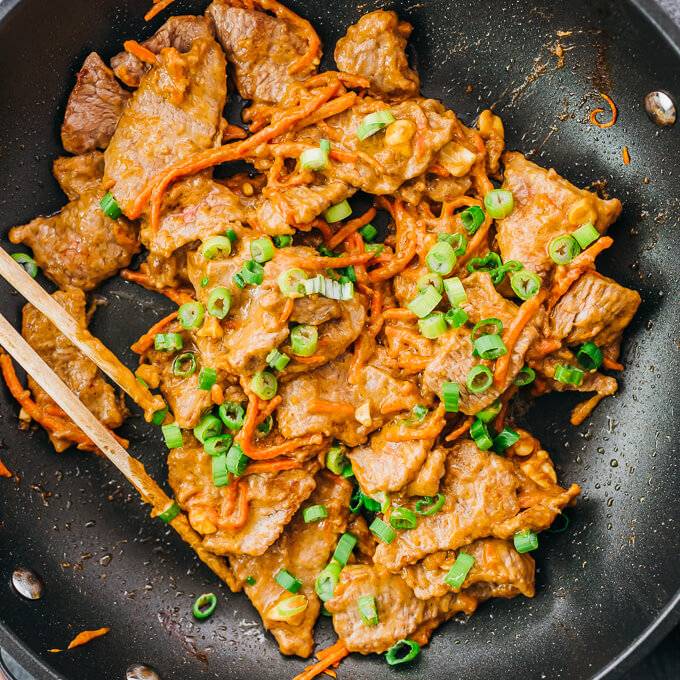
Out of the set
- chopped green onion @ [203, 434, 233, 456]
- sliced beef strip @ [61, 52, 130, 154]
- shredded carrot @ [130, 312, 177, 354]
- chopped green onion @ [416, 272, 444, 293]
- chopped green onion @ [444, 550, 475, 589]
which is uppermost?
sliced beef strip @ [61, 52, 130, 154]

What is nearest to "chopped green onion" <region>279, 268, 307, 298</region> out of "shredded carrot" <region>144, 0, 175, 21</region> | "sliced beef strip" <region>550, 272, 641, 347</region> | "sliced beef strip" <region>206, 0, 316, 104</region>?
"sliced beef strip" <region>206, 0, 316, 104</region>

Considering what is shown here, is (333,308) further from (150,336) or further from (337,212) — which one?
(150,336)

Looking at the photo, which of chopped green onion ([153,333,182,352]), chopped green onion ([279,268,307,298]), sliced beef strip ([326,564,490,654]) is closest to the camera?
chopped green onion ([279,268,307,298])

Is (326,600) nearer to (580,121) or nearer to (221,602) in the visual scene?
(221,602)

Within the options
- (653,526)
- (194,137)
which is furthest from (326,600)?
(194,137)

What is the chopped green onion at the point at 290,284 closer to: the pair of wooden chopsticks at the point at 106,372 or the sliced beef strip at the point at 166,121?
the sliced beef strip at the point at 166,121

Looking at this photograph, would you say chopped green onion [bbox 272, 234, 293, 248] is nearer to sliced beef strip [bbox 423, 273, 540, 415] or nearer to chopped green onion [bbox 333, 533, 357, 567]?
sliced beef strip [bbox 423, 273, 540, 415]

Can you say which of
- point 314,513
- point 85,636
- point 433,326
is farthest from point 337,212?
point 85,636
